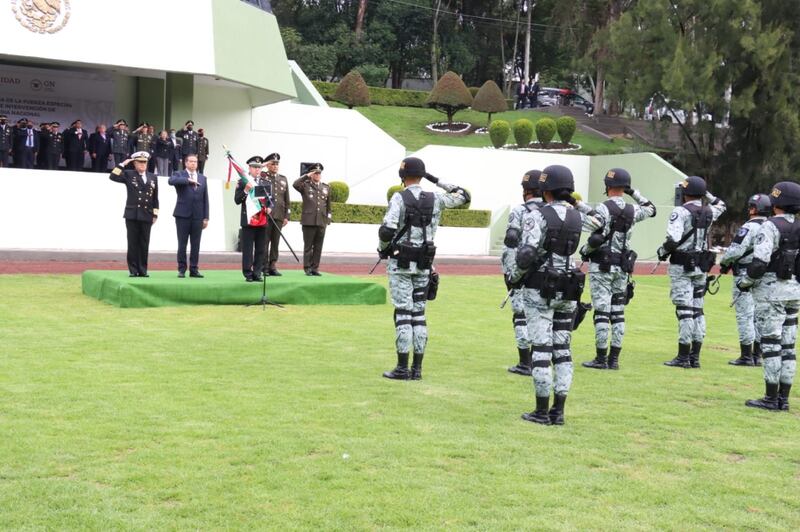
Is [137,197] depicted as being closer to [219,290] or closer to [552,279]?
[219,290]

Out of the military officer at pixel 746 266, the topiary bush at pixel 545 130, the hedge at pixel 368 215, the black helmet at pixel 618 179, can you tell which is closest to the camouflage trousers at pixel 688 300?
the military officer at pixel 746 266

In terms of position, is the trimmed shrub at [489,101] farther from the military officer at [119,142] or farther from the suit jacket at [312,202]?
the suit jacket at [312,202]

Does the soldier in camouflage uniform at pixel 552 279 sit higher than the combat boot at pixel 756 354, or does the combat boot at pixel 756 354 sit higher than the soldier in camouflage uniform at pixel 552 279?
the soldier in camouflage uniform at pixel 552 279

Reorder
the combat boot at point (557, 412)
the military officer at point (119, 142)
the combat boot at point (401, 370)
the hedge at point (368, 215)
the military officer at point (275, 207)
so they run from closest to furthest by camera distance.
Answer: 1. the combat boot at point (557, 412)
2. the combat boot at point (401, 370)
3. the military officer at point (275, 207)
4. the military officer at point (119, 142)
5. the hedge at point (368, 215)

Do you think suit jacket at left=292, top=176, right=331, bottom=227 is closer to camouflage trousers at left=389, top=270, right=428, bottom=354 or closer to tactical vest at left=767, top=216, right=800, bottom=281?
camouflage trousers at left=389, top=270, right=428, bottom=354

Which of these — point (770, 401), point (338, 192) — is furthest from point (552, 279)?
point (338, 192)

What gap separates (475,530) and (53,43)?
21230mm

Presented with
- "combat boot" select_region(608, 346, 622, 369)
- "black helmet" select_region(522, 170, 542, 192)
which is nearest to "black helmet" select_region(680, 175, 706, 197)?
"combat boot" select_region(608, 346, 622, 369)

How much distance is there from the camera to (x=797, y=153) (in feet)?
111

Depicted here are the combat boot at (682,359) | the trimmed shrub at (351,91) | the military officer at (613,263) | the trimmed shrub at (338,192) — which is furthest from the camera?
the trimmed shrub at (351,91)

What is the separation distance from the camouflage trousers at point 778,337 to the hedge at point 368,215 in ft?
60.3

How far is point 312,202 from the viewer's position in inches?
632

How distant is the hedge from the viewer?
26.8 meters

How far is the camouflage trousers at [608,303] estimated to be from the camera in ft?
33.9
